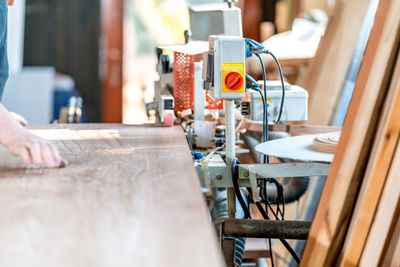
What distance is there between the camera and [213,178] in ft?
5.56

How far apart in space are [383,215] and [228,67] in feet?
2.15

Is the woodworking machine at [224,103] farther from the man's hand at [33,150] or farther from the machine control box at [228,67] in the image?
the man's hand at [33,150]

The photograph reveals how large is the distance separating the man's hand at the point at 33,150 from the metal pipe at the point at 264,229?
1.57 ft

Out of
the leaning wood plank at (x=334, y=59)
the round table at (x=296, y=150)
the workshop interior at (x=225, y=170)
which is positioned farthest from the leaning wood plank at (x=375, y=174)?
the leaning wood plank at (x=334, y=59)

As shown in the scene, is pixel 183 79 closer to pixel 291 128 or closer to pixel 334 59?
pixel 291 128

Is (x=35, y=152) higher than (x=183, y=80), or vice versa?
(x=183, y=80)

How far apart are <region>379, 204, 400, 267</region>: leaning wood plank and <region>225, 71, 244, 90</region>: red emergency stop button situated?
0.60m

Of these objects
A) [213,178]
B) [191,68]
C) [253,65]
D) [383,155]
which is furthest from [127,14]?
[383,155]

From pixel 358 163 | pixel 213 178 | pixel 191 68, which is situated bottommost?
pixel 213 178

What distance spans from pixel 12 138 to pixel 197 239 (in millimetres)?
687

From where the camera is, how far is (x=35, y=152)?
52.5 inches

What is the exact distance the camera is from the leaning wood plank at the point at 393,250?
1.38 m

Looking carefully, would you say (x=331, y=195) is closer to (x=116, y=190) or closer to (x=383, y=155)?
(x=383, y=155)

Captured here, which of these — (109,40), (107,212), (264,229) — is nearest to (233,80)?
(264,229)
